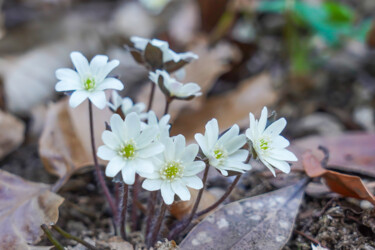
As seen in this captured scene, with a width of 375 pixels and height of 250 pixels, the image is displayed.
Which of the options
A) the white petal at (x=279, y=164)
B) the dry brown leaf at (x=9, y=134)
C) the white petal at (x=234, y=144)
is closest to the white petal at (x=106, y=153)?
the white petal at (x=234, y=144)

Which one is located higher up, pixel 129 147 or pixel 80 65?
pixel 80 65

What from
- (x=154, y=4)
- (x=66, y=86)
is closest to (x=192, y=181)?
(x=66, y=86)

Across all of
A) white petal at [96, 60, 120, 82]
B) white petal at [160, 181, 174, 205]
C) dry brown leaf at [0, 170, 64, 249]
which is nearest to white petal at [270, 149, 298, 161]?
white petal at [160, 181, 174, 205]

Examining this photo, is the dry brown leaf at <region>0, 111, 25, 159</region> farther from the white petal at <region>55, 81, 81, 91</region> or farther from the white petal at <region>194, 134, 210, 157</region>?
the white petal at <region>194, 134, 210, 157</region>

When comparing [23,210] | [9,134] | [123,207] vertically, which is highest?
[123,207]

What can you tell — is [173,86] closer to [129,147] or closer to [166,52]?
[166,52]

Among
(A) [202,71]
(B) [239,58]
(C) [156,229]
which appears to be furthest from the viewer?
(B) [239,58]

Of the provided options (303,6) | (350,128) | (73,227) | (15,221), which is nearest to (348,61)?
(303,6)
